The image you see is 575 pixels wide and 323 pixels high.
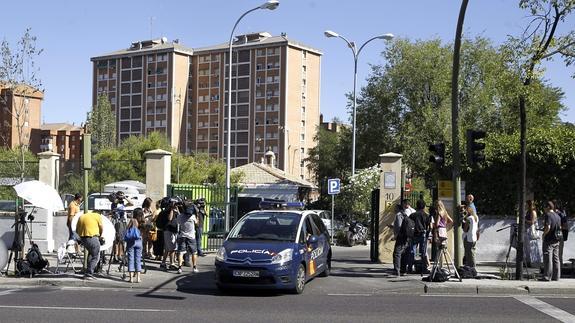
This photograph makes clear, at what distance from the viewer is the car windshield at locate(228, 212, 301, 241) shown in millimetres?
14180

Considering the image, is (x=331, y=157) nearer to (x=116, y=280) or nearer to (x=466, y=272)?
(x=466, y=272)

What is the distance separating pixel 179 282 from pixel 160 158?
5798 millimetres

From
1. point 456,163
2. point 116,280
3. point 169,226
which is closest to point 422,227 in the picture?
point 456,163

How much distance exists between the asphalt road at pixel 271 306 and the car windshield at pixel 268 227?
45.8 inches

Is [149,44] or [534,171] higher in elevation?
[149,44]

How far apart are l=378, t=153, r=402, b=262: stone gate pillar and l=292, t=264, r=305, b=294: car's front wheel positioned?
6.31 m

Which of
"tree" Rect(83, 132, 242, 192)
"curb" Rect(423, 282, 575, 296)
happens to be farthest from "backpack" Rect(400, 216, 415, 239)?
"tree" Rect(83, 132, 242, 192)

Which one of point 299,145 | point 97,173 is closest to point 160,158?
point 97,173

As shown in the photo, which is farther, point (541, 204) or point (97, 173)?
point (97, 173)

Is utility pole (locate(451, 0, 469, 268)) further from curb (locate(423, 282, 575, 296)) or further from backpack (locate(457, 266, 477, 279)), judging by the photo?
curb (locate(423, 282, 575, 296))

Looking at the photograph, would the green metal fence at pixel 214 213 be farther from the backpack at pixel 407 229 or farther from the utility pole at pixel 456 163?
the utility pole at pixel 456 163

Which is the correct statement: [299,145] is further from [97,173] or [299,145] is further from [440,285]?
[440,285]

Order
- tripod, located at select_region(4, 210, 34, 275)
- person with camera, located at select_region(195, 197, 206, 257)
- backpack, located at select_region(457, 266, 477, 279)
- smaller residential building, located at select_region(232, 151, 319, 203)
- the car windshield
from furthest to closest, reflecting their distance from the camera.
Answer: smaller residential building, located at select_region(232, 151, 319, 203) < person with camera, located at select_region(195, 197, 206, 257) < backpack, located at select_region(457, 266, 477, 279) < tripod, located at select_region(4, 210, 34, 275) < the car windshield

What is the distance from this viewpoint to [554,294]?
14.4 metres
